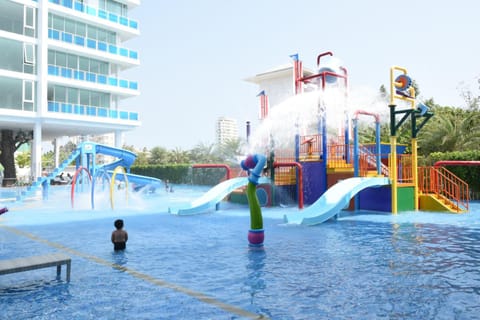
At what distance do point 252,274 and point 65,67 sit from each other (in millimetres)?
32954

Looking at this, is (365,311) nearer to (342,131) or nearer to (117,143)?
(342,131)

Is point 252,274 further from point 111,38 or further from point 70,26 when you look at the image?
point 111,38

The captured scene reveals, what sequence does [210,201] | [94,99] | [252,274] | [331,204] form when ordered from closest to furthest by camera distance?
[252,274] → [331,204] → [210,201] → [94,99]

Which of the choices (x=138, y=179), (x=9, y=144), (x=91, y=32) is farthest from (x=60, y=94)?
(x=138, y=179)

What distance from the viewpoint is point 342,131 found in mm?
20953

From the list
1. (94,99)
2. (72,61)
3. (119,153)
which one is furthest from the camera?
(94,99)

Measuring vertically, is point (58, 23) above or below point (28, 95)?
above

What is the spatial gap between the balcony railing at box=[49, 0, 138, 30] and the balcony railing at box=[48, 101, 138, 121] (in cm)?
827

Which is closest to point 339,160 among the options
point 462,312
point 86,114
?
point 462,312

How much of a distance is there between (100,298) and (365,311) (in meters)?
3.47

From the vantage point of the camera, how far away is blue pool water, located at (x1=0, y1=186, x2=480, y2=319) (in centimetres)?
525

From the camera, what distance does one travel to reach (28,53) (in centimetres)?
3278

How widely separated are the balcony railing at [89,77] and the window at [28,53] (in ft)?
4.49

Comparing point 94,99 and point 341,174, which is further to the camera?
point 94,99
